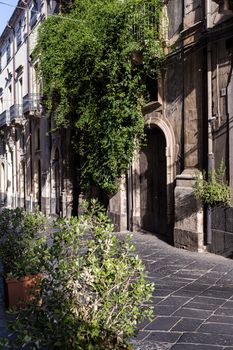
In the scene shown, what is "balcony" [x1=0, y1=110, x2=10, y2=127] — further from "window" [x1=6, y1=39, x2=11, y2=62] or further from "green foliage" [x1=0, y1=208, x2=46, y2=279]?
"green foliage" [x1=0, y1=208, x2=46, y2=279]

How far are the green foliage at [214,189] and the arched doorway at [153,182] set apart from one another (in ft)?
7.49

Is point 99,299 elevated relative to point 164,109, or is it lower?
lower

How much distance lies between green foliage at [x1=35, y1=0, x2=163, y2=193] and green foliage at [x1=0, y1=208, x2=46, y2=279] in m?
4.52

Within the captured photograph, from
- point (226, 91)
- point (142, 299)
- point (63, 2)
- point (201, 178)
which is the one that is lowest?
point (142, 299)

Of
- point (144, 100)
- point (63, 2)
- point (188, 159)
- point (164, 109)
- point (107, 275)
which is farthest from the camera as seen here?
point (63, 2)

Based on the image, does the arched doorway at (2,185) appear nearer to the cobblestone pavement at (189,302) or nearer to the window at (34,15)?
the window at (34,15)

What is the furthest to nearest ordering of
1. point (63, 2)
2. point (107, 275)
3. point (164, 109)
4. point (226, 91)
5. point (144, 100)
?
A: point (63, 2) < point (144, 100) < point (164, 109) < point (226, 91) < point (107, 275)

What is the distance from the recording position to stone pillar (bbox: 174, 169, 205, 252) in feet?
29.0

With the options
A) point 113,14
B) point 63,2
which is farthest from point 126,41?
point 63,2

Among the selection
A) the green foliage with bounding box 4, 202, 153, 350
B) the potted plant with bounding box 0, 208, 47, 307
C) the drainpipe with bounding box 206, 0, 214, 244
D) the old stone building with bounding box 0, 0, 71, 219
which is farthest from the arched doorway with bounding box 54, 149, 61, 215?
the green foliage with bounding box 4, 202, 153, 350

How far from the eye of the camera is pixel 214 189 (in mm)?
8258

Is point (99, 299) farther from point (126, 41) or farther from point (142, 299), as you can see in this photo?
point (126, 41)

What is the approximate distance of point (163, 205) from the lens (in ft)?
36.2

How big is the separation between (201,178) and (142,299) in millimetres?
5573
